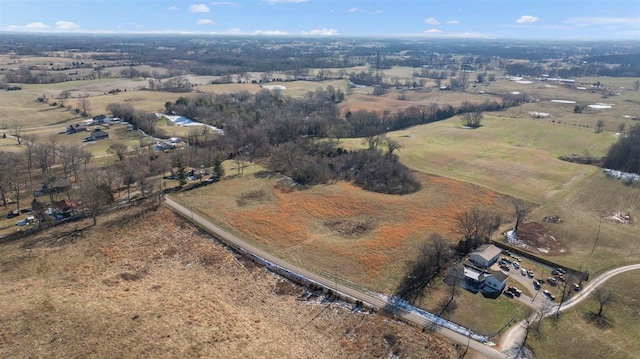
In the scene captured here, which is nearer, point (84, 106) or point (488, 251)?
point (488, 251)

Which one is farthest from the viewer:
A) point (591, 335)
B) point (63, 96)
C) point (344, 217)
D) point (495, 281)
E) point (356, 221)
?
point (63, 96)

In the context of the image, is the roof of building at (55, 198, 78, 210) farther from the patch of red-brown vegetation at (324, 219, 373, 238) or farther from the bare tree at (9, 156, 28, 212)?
the patch of red-brown vegetation at (324, 219, 373, 238)

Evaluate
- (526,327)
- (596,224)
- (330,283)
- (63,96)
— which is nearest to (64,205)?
(330,283)

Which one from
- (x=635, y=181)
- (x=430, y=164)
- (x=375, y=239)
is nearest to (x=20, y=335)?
(x=375, y=239)

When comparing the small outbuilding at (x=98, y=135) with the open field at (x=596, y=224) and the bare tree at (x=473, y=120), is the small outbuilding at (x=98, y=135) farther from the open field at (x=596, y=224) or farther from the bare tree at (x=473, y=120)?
the bare tree at (x=473, y=120)

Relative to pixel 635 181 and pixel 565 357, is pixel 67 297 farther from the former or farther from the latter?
pixel 635 181

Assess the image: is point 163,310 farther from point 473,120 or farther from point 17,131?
point 473,120

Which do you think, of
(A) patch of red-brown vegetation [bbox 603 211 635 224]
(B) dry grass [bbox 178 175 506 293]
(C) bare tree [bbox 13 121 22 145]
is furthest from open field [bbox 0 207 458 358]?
(C) bare tree [bbox 13 121 22 145]
